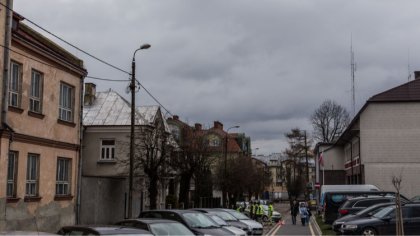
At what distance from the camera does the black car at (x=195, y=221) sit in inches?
652

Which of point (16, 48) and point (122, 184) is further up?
point (16, 48)

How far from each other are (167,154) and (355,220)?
15.7 metres

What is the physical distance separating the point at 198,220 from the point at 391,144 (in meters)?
32.3

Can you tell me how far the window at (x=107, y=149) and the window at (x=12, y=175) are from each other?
1935cm

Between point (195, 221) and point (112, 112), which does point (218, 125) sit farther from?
point (195, 221)

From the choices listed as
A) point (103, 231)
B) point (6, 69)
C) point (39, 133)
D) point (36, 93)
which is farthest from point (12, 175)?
point (103, 231)

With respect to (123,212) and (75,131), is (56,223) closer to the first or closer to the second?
(75,131)

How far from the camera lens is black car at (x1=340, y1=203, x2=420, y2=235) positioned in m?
20.5

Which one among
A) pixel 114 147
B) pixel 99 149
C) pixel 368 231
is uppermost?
pixel 114 147

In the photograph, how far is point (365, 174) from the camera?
151 feet

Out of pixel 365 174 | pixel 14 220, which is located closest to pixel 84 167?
pixel 14 220

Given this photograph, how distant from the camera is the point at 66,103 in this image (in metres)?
24.5

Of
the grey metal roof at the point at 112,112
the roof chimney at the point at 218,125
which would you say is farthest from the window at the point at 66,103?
the roof chimney at the point at 218,125

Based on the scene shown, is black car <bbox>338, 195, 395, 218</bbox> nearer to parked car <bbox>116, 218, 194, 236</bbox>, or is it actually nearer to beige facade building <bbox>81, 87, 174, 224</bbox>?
beige facade building <bbox>81, 87, 174, 224</bbox>
